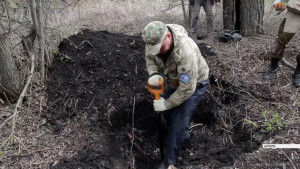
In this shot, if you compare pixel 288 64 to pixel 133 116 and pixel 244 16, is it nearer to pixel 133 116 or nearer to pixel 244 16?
pixel 244 16

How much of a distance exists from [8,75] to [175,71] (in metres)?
2.37

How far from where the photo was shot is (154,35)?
245 centimetres

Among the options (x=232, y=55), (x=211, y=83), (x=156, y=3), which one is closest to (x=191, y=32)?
(x=232, y=55)

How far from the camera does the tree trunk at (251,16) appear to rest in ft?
17.0

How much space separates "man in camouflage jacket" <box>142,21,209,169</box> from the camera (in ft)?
8.34

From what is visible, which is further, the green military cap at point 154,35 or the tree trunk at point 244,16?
the tree trunk at point 244,16

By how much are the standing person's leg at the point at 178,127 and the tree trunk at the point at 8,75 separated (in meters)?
2.32

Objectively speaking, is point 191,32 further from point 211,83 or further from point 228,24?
point 211,83

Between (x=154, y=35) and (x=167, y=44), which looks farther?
(x=167, y=44)

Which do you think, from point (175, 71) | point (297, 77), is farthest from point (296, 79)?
point (175, 71)

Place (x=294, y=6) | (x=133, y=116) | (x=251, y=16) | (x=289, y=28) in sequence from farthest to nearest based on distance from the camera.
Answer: (x=251, y=16) < (x=133, y=116) < (x=289, y=28) < (x=294, y=6)

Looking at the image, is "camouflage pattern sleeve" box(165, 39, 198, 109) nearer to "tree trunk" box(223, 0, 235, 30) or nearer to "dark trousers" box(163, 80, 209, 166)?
"dark trousers" box(163, 80, 209, 166)

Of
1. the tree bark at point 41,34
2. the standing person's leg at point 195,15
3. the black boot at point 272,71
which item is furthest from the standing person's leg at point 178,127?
the standing person's leg at point 195,15

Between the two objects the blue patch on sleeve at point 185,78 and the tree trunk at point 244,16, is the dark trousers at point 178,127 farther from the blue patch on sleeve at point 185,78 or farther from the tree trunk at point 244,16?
the tree trunk at point 244,16
